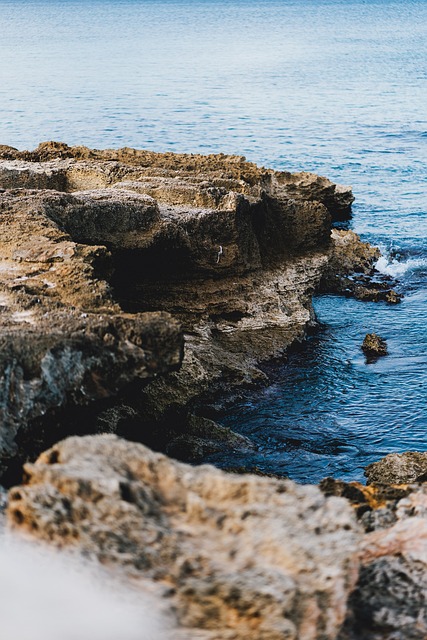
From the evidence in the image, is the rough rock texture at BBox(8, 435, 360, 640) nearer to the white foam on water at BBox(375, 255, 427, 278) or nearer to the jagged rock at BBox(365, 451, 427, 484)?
the jagged rock at BBox(365, 451, 427, 484)

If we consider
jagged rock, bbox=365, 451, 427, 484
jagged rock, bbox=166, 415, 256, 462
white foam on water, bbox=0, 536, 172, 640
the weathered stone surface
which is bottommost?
jagged rock, bbox=166, 415, 256, 462

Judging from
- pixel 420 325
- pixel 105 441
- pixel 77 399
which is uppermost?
pixel 105 441

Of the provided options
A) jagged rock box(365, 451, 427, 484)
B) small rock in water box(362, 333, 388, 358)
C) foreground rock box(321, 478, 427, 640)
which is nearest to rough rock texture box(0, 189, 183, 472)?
foreground rock box(321, 478, 427, 640)

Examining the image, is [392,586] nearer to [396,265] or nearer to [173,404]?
[173,404]

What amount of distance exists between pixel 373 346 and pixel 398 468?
5.62 metres

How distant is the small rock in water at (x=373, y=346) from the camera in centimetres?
1609

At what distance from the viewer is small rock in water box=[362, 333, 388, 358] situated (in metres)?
16.1

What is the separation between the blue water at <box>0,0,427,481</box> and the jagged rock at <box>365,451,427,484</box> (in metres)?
0.88

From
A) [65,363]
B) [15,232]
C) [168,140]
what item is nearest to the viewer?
[65,363]

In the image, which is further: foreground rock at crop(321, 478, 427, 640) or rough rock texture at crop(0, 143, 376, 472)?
rough rock texture at crop(0, 143, 376, 472)

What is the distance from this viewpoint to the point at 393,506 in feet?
19.8

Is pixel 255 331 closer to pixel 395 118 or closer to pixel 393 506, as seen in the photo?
pixel 393 506

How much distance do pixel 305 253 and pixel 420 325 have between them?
279 centimetres

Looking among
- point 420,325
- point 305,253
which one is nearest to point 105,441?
point 305,253
